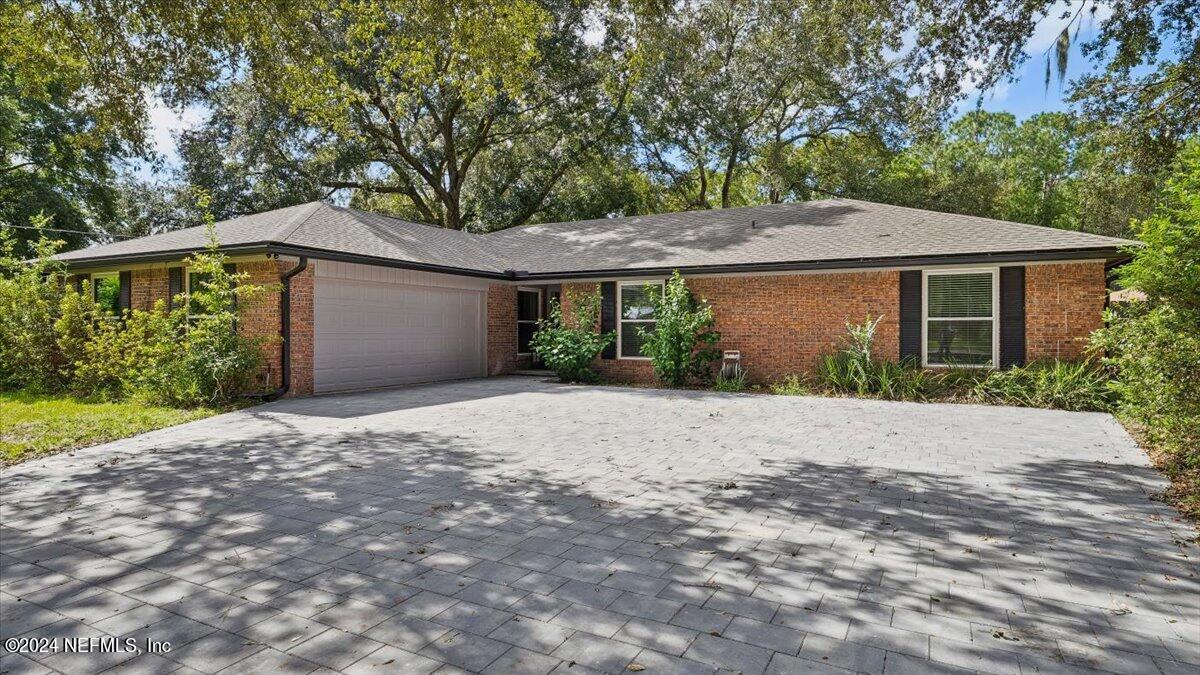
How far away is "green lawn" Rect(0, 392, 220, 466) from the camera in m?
6.94

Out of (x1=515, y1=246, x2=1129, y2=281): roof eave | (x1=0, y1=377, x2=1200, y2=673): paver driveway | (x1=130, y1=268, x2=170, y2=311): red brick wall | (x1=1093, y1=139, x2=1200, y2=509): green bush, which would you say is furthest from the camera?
(x1=130, y1=268, x2=170, y2=311): red brick wall

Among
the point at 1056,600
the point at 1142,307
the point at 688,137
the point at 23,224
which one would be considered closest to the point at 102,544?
the point at 1056,600

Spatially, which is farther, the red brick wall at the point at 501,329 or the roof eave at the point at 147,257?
the red brick wall at the point at 501,329

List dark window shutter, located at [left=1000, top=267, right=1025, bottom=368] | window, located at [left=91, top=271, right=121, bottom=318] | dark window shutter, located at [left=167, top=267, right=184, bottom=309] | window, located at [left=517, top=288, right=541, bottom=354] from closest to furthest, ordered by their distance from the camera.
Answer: dark window shutter, located at [left=1000, top=267, right=1025, bottom=368] < dark window shutter, located at [left=167, top=267, right=184, bottom=309] < window, located at [left=91, top=271, right=121, bottom=318] < window, located at [left=517, top=288, right=541, bottom=354]

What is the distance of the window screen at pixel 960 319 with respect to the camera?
11.3 meters

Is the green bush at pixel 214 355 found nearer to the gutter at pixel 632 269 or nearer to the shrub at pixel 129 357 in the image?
the shrub at pixel 129 357

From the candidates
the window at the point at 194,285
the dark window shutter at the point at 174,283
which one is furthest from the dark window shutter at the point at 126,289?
the window at the point at 194,285

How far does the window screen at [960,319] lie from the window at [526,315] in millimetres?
9091

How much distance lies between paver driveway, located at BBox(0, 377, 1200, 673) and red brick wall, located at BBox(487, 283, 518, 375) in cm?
814

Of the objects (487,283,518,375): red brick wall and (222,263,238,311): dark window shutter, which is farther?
(487,283,518,375): red brick wall

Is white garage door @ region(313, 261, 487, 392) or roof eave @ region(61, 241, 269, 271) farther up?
roof eave @ region(61, 241, 269, 271)

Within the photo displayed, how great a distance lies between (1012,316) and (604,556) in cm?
1031

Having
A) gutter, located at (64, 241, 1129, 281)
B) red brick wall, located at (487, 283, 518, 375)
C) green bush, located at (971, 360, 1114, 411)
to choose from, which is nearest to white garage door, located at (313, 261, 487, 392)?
red brick wall, located at (487, 283, 518, 375)

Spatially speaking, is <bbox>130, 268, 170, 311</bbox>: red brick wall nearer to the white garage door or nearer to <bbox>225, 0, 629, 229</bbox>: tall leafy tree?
the white garage door
